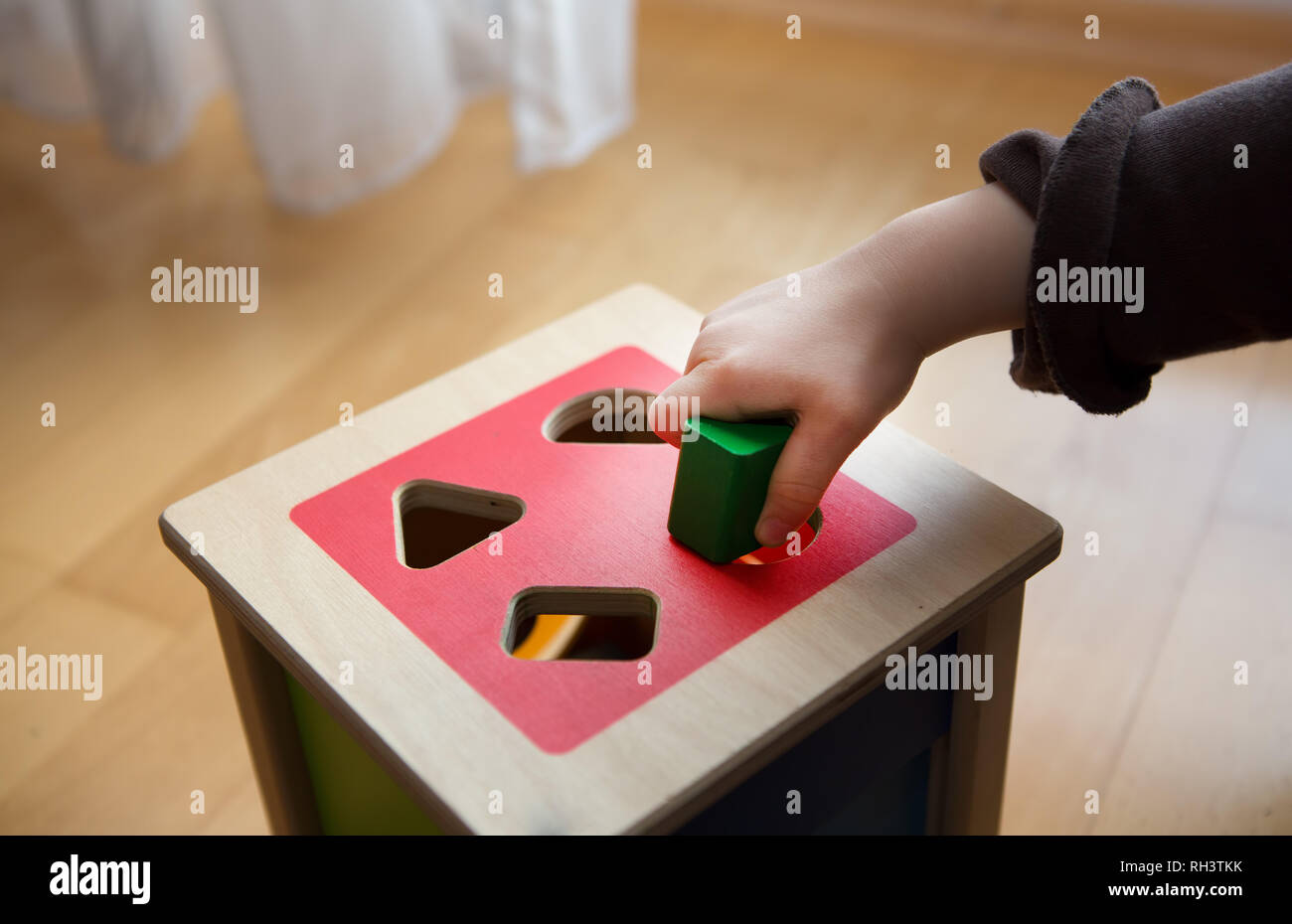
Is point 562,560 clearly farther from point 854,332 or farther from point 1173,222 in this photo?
point 1173,222

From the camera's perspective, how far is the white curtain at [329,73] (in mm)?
1300

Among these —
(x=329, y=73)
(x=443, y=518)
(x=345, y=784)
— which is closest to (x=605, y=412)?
(x=443, y=518)

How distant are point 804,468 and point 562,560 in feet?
0.41

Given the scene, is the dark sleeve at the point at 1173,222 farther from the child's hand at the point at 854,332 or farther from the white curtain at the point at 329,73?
the white curtain at the point at 329,73

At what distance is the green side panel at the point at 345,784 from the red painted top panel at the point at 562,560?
9 centimetres

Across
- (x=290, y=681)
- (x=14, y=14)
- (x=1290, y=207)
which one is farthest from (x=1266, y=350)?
Result: (x=14, y=14)

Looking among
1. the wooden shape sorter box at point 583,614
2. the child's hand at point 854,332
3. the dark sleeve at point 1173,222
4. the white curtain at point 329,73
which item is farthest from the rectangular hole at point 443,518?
the white curtain at point 329,73

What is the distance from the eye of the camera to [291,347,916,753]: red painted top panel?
21.4 inches

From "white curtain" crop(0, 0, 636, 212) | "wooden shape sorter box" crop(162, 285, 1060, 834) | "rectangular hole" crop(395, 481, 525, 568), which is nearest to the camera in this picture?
"wooden shape sorter box" crop(162, 285, 1060, 834)

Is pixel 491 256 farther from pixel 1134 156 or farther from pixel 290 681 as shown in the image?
pixel 1134 156

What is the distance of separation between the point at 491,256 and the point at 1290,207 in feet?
3.21

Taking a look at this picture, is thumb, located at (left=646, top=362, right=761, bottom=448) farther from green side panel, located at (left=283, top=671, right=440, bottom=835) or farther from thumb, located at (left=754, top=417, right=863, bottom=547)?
green side panel, located at (left=283, top=671, right=440, bottom=835)

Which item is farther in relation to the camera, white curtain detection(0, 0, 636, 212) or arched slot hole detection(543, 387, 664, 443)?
white curtain detection(0, 0, 636, 212)

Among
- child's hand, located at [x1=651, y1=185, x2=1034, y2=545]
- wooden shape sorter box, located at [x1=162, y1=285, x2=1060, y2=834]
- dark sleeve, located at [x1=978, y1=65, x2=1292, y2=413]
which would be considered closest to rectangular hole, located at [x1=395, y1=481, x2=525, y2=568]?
wooden shape sorter box, located at [x1=162, y1=285, x2=1060, y2=834]
